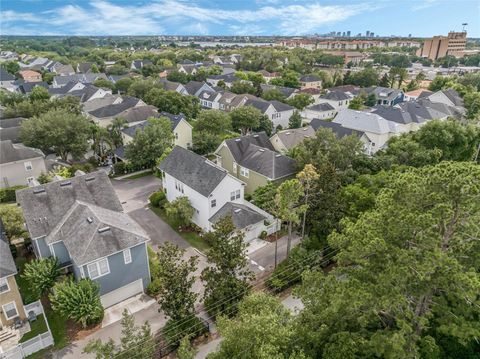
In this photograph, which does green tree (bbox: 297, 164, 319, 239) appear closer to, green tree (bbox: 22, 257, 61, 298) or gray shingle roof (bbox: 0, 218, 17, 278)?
green tree (bbox: 22, 257, 61, 298)

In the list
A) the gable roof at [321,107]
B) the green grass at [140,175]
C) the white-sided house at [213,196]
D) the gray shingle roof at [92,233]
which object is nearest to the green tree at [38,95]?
the green grass at [140,175]

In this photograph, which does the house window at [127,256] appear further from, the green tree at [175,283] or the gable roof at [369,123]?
the gable roof at [369,123]

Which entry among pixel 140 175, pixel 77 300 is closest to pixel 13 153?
pixel 140 175

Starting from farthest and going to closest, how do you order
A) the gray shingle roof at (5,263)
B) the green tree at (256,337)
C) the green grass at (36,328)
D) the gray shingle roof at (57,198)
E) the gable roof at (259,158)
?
the gable roof at (259,158) → the gray shingle roof at (57,198) → the green grass at (36,328) → the gray shingle roof at (5,263) → the green tree at (256,337)

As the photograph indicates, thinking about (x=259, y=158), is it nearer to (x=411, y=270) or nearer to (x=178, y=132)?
(x=178, y=132)

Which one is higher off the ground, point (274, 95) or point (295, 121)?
point (274, 95)

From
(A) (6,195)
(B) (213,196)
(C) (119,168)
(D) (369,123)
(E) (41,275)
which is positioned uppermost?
(D) (369,123)

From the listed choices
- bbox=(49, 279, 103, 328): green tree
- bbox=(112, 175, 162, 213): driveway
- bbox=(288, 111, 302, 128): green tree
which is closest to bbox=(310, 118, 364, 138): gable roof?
bbox=(288, 111, 302, 128): green tree

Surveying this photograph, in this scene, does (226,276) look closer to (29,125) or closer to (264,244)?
(264,244)
